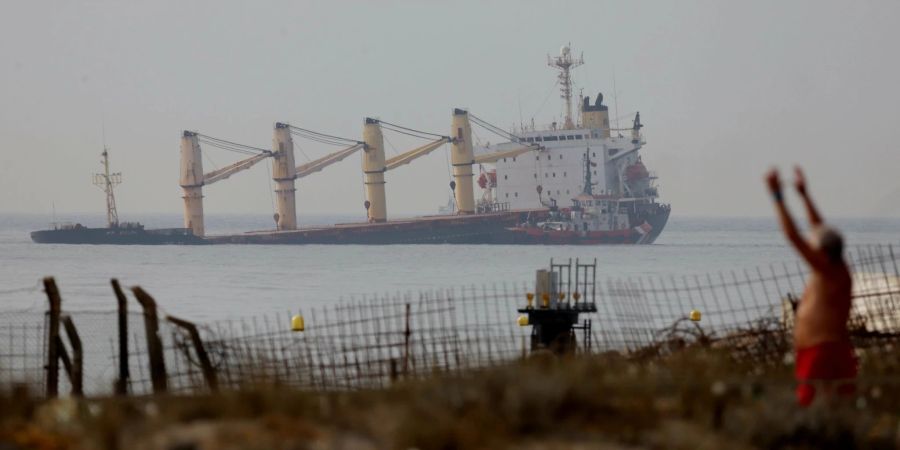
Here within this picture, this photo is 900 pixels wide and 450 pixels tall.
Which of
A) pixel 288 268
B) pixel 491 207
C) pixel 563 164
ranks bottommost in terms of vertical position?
pixel 288 268

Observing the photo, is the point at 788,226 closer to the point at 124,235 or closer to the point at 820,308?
the point at 820,308

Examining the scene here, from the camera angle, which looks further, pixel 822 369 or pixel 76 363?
→ pixel 76 363

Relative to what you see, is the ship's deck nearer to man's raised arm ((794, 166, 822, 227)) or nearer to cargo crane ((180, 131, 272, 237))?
cargo crane ((180, 131, 272, 237))

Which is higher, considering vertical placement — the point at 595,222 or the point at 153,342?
the point at 595,222

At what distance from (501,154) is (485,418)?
94589mm

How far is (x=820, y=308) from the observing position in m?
5.90

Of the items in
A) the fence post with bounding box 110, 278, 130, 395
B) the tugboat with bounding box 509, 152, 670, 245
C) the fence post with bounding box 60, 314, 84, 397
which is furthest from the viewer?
the tugboat with bounding box 509, 152, 670, 245

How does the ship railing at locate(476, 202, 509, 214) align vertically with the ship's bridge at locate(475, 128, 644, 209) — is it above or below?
below

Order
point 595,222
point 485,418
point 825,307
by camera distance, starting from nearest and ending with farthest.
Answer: point 485,418
point 825,307
point 595,222

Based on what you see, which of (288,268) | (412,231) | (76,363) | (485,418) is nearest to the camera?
(485,418)

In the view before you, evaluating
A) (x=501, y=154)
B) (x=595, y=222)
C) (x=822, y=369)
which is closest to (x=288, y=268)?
(x=595, y=222)

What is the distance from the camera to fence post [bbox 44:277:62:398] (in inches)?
364

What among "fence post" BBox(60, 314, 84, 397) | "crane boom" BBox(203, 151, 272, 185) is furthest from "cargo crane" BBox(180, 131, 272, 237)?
"fence post" BBox(60, 314, 84, 397)

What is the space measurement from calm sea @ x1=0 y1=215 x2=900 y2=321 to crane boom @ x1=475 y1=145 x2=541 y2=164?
10.1m
